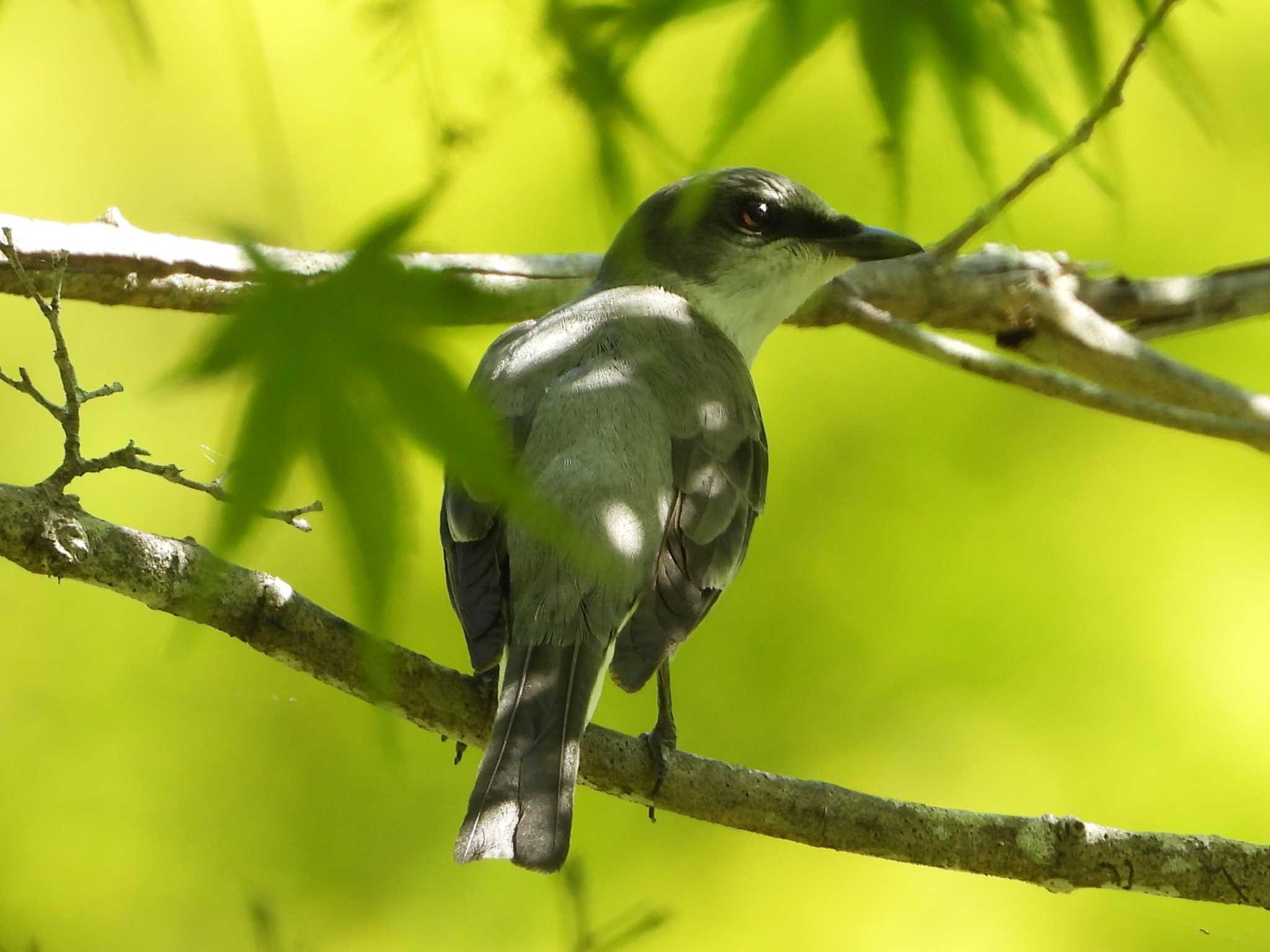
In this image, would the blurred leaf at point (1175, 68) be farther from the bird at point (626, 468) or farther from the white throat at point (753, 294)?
the white throat at point (753, 294)

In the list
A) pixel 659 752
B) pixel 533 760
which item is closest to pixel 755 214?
pixel 659 752

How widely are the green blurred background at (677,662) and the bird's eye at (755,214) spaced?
87cm

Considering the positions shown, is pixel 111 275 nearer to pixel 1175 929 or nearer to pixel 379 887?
pixel 379 887

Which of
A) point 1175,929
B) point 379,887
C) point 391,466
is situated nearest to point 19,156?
point 379,887

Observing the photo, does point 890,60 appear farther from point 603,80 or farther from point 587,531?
point 587,531

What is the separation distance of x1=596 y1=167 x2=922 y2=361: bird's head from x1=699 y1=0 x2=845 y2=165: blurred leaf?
73.7 inches

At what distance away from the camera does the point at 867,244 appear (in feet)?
12.0

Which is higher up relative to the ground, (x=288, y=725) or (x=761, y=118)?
(x=288, y=725)

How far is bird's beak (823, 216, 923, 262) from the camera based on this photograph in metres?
3.64

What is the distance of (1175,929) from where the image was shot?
16.3 ft

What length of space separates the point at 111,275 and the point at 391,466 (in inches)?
92.6

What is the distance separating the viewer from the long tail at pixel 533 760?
2396mm

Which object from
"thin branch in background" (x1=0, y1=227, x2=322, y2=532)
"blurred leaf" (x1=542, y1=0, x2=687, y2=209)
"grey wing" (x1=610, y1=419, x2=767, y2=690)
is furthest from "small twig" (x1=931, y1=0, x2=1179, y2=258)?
"thin branch in background" (x1=0, y1=227, x2=322, y2=532)

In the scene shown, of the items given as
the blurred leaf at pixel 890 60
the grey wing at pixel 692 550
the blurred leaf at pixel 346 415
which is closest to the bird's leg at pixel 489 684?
the grey wing at pixel 692 550
